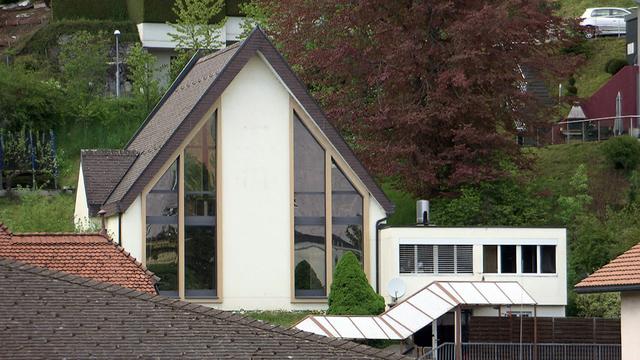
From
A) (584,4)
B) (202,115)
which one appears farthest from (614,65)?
(202,115)

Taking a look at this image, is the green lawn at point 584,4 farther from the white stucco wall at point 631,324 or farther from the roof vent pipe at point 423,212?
the white stucco wall at point 631,324

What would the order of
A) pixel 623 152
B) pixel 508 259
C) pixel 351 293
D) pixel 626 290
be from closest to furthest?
pixel 626 290
pixel 351 293
pixel 508 259
pixel 623 152

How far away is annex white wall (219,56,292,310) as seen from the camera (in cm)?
5816

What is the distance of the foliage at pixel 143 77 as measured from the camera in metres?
79.4

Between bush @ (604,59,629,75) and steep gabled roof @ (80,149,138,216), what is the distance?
35439mm

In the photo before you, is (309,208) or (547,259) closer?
(309,208)

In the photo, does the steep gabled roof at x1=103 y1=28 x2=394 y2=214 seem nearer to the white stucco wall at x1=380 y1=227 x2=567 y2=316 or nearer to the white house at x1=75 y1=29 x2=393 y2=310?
the white house at x1=75 y1=29 x2=393 y2=310

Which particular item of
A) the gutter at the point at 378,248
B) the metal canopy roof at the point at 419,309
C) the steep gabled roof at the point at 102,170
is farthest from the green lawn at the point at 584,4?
the metal canopy roof at the point at 419,309

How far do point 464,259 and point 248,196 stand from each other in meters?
6.16

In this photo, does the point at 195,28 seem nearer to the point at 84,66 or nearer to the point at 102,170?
the point at 84,66

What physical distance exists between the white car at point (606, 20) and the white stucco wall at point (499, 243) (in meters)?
43.8

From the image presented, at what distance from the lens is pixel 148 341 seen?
68.3 feet

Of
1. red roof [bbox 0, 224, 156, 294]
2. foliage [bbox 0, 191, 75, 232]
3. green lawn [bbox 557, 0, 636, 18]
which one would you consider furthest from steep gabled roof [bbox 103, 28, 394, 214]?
green lawn [bbox 557, 0, 636, 18]

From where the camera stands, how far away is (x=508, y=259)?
59.3 metres
